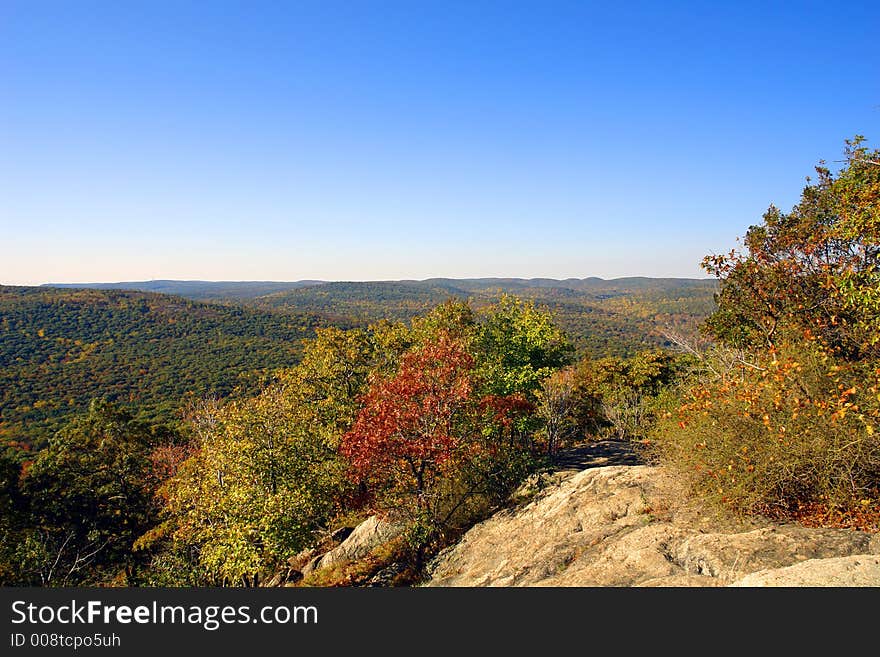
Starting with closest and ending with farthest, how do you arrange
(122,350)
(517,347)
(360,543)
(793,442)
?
(793,442), (360,543), (517,347), (122,350)

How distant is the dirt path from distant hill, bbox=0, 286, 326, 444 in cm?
3874

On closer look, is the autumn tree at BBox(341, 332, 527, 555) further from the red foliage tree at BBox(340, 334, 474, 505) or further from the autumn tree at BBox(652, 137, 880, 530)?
the autumn tree at BBox(652, 137, 880, 530)

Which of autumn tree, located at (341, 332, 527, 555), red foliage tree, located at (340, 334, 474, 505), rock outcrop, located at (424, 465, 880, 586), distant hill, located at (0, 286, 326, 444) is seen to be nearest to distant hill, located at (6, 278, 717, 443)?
distant hill, located at (0, 286, 326, 444)

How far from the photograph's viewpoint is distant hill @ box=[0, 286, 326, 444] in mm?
65938

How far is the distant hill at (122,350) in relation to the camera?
6594 centimetres

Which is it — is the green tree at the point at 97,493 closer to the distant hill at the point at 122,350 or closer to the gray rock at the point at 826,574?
the distant hill at the point at 122,350

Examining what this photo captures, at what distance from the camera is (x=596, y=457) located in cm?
2133

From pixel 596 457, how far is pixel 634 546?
42.8 ft

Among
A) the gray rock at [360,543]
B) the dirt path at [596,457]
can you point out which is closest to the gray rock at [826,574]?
the gray rock at [360,543]

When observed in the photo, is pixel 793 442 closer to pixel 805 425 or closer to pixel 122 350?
pixel 805 425

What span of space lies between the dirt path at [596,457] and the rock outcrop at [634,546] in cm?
458

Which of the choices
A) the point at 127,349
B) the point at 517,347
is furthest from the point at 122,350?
the point at 517,347

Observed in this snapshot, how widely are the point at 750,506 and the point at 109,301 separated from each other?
617 ft

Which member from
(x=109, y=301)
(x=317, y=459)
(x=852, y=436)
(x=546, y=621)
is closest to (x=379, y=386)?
(x=317, y=459)
